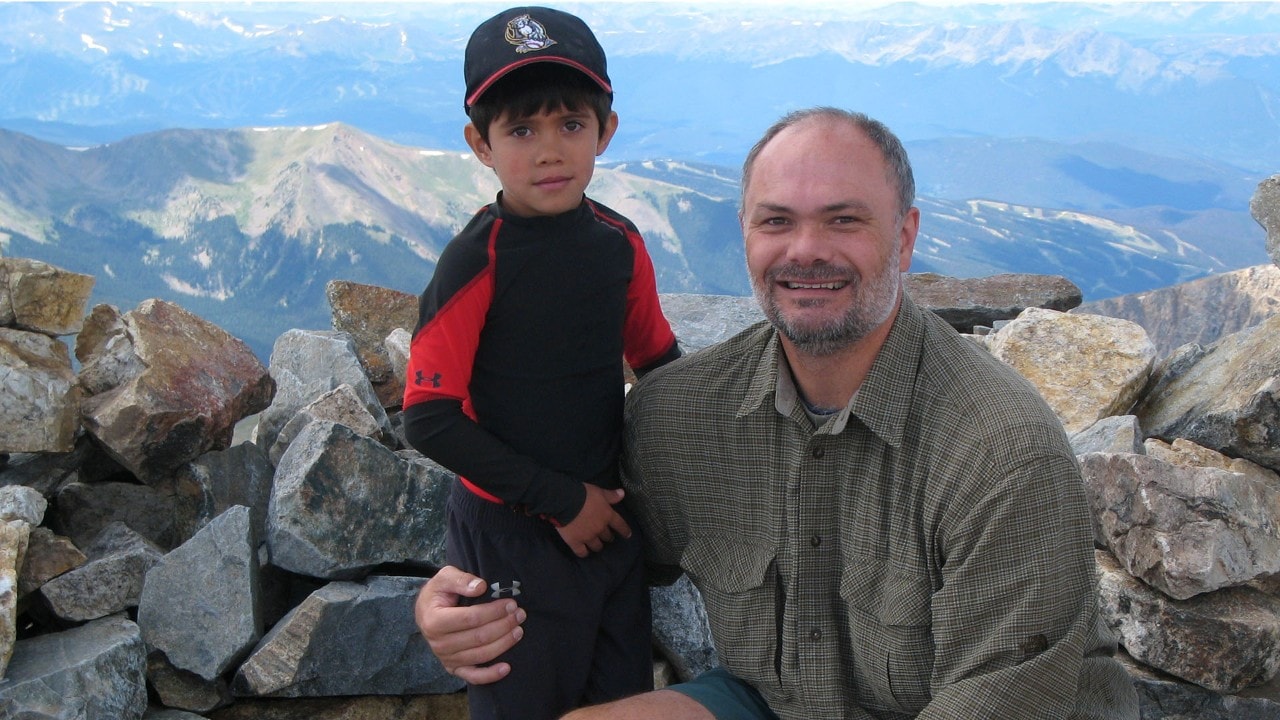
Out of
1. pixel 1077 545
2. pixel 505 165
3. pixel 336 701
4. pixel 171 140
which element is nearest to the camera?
pixel 1077 545

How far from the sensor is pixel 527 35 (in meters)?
3.29

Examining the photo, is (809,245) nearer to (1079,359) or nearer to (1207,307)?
A: (1079,359)

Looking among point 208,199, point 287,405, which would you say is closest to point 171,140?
point 208,199

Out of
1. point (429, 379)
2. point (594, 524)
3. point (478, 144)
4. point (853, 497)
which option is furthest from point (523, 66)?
point (853, 497)

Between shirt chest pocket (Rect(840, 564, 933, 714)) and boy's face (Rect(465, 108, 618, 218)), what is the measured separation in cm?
157

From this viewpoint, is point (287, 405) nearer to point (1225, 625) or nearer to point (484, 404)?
point (484, 404)

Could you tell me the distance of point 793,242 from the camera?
10.2 ft

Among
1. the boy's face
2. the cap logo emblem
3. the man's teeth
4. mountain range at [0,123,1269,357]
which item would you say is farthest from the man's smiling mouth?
mountain range at [0,123,1269,357]

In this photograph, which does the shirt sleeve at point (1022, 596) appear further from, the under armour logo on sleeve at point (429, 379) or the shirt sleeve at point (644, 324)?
the under armour logo on sleeve at point (429, 379)

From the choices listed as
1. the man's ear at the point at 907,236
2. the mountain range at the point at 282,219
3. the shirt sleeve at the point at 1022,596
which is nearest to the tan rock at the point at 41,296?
the man's ear at the point at 907,236

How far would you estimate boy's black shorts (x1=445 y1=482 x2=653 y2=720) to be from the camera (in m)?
3.40

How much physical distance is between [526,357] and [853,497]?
1.18 meters

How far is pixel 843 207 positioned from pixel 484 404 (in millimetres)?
1375

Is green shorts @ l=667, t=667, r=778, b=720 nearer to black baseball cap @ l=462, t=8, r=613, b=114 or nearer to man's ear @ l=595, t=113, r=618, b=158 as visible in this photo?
man's ear @ l=595, t=113, r=618, b=158
